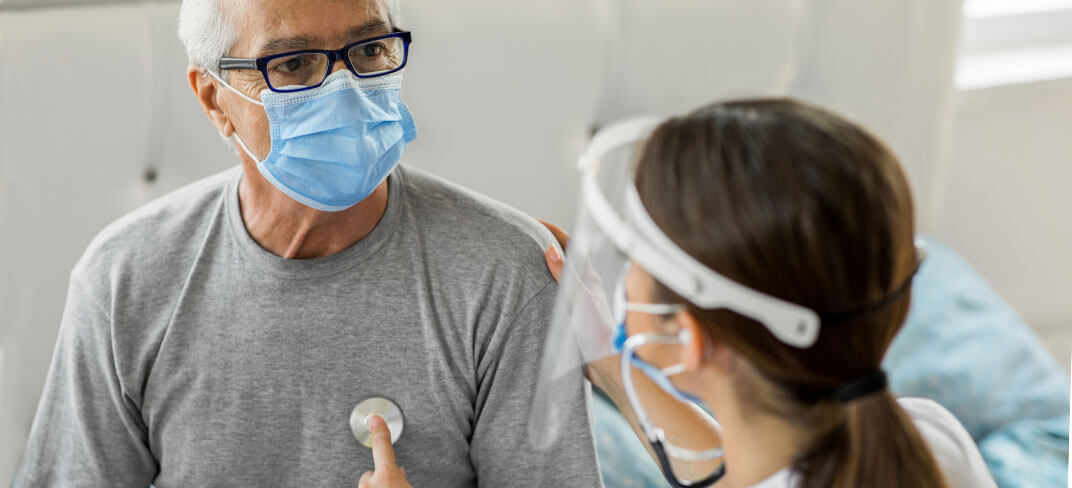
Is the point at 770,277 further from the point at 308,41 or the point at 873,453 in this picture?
the point at 308,41

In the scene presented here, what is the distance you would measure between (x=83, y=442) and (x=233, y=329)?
0.77ft

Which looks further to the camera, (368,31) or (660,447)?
(368,31)

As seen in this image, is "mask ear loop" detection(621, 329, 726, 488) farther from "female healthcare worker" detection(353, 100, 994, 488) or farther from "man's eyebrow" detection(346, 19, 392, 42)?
"man's eyebrow" detection(346, 19, 392, 42)

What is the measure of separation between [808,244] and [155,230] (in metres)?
0.86

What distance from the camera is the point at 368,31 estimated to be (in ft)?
3.75

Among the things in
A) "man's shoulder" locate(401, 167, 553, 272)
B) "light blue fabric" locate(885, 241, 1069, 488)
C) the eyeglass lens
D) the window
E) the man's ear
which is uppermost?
the eyeglass lens

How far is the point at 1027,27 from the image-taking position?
2508 mm

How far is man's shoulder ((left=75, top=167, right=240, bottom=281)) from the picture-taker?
1281mm

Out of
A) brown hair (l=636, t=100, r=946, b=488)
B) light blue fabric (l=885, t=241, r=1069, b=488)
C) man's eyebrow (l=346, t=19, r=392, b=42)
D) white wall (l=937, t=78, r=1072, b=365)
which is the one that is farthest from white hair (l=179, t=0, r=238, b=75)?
white wall (l=937, t=78, r=1072, b=365)

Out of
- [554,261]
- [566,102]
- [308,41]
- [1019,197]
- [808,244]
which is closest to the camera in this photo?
[808,244]

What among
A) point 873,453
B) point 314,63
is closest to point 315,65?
point 314,63

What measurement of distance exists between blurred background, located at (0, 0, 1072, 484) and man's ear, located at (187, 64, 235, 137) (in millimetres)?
399

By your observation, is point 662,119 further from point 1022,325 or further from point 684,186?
point 1022,325

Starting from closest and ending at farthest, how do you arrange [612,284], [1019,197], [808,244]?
[808,244]
[612,284]
[1019,197]
